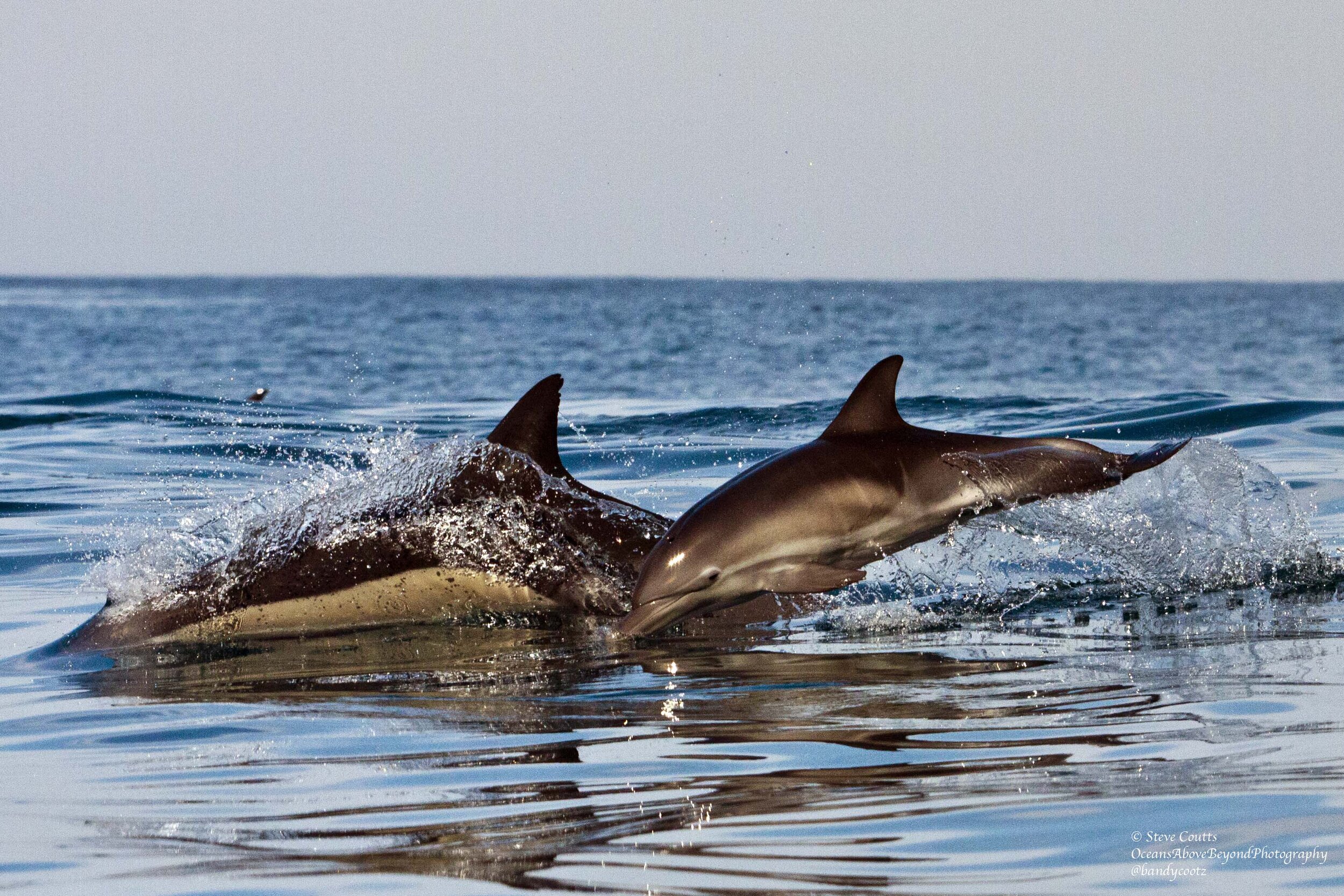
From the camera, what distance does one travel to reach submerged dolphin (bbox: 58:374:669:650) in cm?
724

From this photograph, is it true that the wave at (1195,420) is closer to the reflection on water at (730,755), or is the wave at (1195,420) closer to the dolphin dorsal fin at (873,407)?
the reflection on water at (730,755)

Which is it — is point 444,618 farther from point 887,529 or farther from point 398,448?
point 887,529

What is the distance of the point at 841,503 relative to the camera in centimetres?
616

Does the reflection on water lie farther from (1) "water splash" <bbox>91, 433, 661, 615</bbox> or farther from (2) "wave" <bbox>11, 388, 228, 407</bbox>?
(2) "wave" <bbox>11, 388, 228, 407</bbox>

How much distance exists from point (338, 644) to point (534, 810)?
124 inches

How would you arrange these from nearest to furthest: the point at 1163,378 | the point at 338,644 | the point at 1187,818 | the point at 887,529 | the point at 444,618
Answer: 1. the point at 1187,818
2. the point at 887,529
3. the point at 338,644
4. the point at 444,618
5. the point at 1163,378

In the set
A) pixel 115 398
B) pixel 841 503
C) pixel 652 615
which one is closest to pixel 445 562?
pixel 652 615

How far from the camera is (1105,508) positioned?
27.6ft

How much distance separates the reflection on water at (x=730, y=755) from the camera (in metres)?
3.48

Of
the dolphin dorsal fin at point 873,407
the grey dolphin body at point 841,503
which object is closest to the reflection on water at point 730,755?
the grey dolphin body at point 841,503

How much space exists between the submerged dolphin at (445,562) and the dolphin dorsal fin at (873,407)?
5.03 ft

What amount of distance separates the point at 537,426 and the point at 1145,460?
2.84m

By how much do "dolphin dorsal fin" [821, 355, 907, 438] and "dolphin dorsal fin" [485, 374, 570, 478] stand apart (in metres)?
1.54

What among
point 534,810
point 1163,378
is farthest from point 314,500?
point 1163,378
